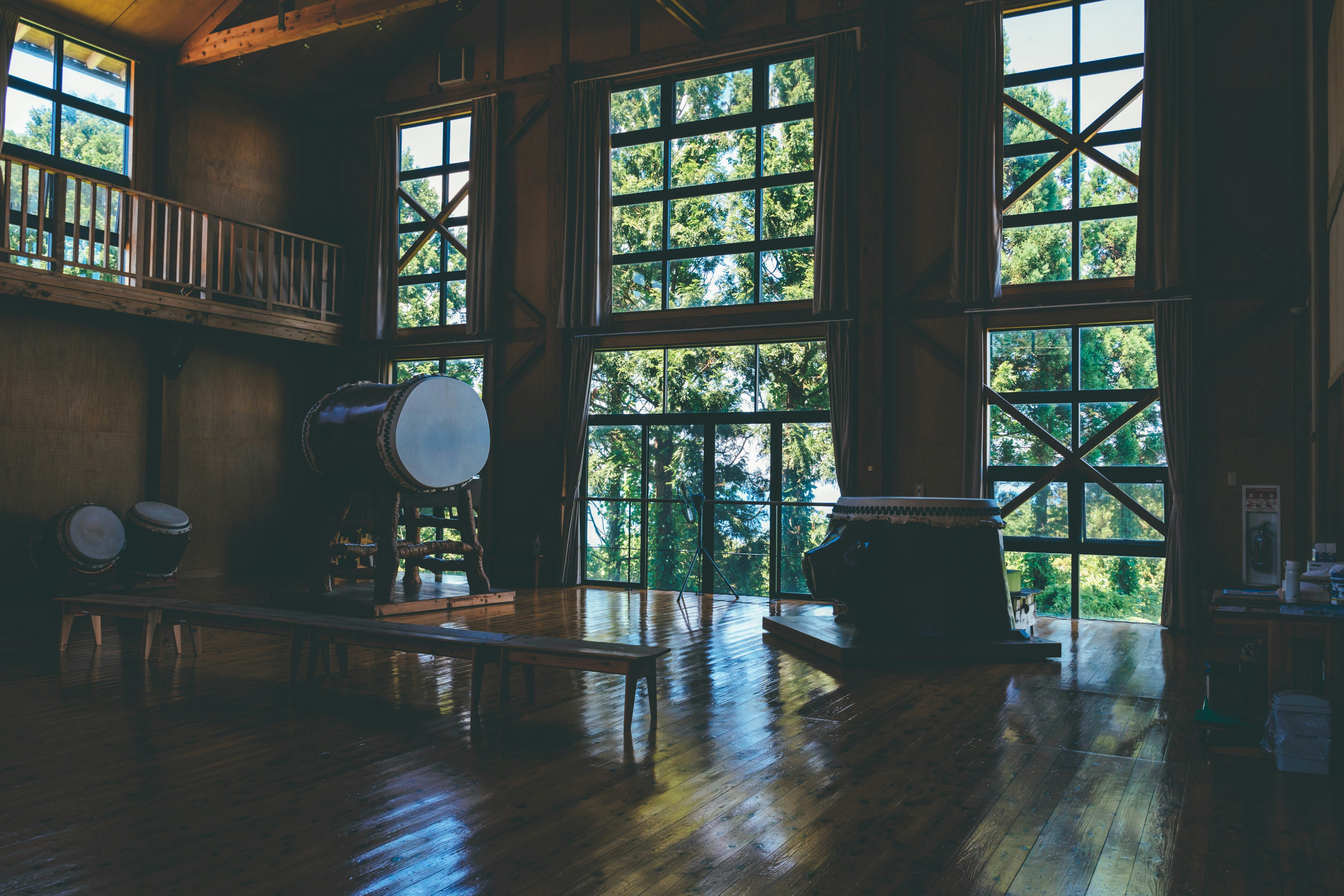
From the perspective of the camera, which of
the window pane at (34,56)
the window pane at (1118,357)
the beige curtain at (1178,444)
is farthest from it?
the window pane at (34,56)

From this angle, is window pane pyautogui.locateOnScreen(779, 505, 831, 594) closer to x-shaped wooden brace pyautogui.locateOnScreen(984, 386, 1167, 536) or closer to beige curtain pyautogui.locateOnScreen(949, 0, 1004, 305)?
x-shaped wooden brace pyautogui.locateOnScreen(984, 386, 1167, 536)

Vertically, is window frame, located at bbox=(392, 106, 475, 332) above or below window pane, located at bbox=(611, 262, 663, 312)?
above

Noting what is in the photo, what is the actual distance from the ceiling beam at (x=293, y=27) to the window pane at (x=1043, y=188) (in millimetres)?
6340

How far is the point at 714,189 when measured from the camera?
11.2 m

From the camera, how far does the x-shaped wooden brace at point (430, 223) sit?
12625 mm

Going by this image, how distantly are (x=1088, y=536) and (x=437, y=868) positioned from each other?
313 inches

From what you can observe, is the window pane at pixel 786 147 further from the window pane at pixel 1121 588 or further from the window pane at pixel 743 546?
the window pane at pixel 1121 588

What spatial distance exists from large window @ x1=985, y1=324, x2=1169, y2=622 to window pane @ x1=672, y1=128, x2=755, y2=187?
3.68 m

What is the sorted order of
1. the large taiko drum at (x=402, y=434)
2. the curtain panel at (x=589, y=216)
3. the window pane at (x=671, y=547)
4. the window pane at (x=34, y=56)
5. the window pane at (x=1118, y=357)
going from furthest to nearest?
the curtain panel at (x=589, y=216), the window pane at (x=671, y=547), the window pane at (x=34, y=56), the window pane at (x=1118, y=357), the large taiko drum at (x=402, y=434)

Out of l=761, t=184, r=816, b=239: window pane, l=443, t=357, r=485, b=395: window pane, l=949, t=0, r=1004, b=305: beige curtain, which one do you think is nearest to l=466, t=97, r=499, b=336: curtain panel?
l=443, t=357, r=485, b=395: window pane

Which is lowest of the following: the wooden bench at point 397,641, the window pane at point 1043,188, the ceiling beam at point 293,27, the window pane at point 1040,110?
the wooden bench at point 397,641

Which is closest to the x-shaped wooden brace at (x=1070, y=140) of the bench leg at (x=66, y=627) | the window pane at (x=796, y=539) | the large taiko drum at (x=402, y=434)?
the window pane at (x=796, y=539)

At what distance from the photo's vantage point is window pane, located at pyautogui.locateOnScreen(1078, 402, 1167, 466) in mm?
9016

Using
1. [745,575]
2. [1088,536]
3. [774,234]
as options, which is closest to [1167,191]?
[1088,536]
